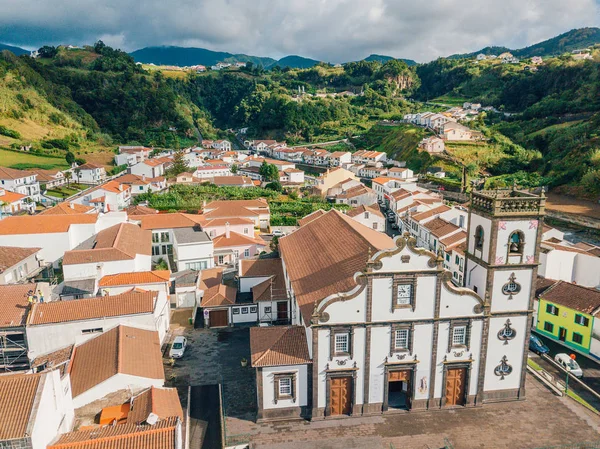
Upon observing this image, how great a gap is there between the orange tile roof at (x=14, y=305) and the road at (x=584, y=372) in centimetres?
3085

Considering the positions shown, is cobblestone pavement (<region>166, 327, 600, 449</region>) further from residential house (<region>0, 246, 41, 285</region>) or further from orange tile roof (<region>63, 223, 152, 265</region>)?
residential house (<region>0, 246, 41, 285</region>)

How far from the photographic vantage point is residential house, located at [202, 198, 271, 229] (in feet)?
178

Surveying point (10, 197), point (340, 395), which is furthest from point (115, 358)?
point (10, 197)

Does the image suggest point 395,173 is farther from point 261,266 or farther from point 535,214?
point 535,214

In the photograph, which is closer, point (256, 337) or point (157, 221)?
point (256, 337)

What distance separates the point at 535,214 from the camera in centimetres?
2150

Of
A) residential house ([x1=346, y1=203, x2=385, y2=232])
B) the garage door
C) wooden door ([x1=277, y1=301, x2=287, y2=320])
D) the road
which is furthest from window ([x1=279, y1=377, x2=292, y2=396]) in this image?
residential house ([x1=346, y1=203, x2=385, y2=232])

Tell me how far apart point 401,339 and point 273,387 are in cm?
671

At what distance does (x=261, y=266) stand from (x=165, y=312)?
8.18m

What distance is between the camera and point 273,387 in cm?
2125

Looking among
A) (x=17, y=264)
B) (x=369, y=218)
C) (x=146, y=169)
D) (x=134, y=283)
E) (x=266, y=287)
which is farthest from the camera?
(x=146, y=169)

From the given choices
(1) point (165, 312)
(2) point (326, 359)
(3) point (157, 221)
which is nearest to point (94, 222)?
(3) point (157, 221)

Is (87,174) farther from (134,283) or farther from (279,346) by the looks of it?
(279,346)

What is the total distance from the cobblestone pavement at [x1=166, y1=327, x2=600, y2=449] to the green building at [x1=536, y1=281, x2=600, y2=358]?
7638 millimetres
